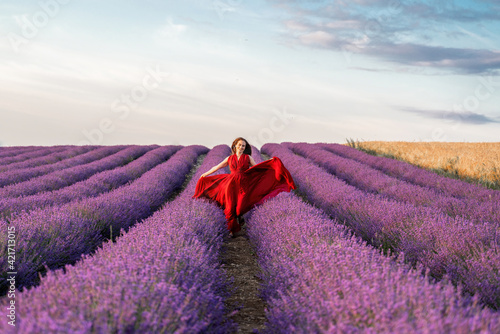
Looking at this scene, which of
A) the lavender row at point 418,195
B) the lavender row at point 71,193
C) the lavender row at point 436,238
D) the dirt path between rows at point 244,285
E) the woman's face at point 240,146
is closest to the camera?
the dirt path between rows at point 244,285

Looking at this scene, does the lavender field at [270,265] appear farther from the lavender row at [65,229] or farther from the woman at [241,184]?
the woman at [241,184]

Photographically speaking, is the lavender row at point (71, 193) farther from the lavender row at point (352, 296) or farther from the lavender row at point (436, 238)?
the lavender row at point (436, 238)

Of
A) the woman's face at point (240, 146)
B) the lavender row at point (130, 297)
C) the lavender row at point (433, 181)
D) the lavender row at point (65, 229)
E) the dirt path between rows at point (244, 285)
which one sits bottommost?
the dirt path between rows at point (244, 285)

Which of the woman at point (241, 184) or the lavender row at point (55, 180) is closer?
the woman at point (241, 184)

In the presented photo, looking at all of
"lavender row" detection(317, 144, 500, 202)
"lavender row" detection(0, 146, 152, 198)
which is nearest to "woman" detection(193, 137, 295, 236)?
"lavender row" detection(317, 144, 500, 202)

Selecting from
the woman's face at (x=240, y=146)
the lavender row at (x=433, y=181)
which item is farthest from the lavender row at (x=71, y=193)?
the lavender row at (x=433, y=181)

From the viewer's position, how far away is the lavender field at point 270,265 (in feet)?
5.36

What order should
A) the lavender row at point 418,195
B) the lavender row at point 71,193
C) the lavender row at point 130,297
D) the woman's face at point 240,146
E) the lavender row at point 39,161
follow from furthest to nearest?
the lavender row at point 39,161 < the woman's face at point 240,146 < the lavender row at point 71,193 < the lavender row at point 418,195 < the lavender row at point 130,297

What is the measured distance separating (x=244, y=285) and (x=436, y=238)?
1.84m

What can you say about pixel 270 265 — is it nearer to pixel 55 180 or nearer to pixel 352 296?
pixel 352 296

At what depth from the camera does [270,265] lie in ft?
9.91

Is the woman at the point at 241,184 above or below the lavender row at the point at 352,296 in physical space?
above

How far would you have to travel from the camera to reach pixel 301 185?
7902 mm

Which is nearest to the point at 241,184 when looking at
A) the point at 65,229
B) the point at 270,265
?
the point at 65,229
